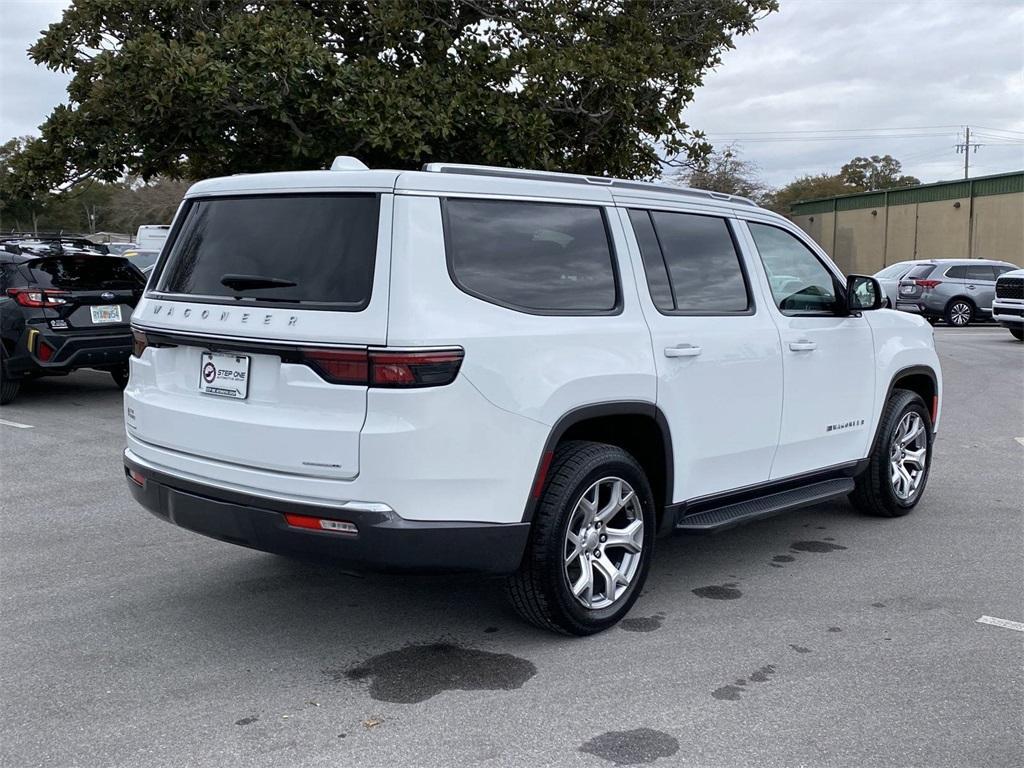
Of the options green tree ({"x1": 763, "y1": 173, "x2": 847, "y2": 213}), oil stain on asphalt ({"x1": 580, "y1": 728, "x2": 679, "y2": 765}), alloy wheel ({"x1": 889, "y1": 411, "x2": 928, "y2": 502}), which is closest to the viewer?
oil stain on asphalt ({"x1": 580, "y1": 728, "x2": 679, "y2": 765})

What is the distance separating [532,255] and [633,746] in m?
1.95

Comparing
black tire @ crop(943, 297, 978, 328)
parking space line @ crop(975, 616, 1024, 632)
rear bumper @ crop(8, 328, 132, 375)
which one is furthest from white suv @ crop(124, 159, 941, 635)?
black tire @ crop(943, 297, 978, 328)

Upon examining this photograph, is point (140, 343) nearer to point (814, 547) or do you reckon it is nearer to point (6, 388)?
point (814, 547)

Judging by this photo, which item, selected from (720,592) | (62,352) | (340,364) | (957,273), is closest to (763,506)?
(720,592)

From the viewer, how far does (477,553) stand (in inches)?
155

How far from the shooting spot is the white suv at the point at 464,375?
12.4ft

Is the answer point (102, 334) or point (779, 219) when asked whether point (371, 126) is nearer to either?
point (102, 334)

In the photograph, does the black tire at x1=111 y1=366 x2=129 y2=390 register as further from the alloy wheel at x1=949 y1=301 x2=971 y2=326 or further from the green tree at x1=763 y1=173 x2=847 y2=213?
the green tree at x1=763 y1=173 x2=847 y2=213

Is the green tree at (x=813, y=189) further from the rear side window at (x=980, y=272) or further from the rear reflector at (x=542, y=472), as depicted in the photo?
the rear reflector at (x=542, y=472)

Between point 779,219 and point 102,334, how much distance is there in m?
7.64

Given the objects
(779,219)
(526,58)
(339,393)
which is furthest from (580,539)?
(526,58)

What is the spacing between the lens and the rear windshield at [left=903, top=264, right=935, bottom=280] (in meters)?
26.4

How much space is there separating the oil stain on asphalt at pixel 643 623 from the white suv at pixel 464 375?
152 mm

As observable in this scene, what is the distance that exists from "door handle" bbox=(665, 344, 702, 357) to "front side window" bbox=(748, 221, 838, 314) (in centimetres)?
93
